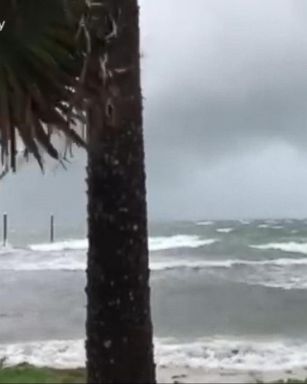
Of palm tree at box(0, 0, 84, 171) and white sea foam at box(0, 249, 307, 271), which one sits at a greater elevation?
palm tree at box(0, 0, 84, 171)

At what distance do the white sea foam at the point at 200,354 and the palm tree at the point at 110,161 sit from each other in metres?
4.61

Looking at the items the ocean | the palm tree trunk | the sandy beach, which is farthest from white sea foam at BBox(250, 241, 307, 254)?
the palm tree trunk

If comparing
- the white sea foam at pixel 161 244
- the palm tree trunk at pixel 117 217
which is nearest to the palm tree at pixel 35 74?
the palm tree trunk at pixel 117 217

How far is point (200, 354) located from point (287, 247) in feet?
124

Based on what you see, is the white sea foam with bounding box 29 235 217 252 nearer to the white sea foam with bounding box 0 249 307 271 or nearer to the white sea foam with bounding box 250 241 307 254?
the white sea foam with bounding box 250 241 307 254

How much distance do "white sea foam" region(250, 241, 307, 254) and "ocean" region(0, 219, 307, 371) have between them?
5.0 inches

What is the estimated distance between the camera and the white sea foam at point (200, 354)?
11.7 m

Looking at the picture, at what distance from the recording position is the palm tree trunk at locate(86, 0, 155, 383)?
6312 millimetres

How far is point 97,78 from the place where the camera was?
20.8 feet

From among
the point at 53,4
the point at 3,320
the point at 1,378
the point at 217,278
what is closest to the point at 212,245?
the point at 217,278

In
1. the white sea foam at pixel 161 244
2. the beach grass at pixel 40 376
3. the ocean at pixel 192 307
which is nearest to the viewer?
the beach grass at pixel 40 376

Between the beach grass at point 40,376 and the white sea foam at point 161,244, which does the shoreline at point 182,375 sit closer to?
the beach grass at point 40,376

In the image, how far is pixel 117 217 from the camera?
6312mm

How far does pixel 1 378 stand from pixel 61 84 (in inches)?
161
